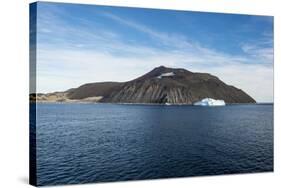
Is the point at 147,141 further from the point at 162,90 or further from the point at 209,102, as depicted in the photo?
the point at 209,102

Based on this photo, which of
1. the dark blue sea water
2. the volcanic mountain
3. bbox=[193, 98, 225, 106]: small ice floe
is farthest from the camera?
bbox=[193, 98, 225, 106]: small ice floe

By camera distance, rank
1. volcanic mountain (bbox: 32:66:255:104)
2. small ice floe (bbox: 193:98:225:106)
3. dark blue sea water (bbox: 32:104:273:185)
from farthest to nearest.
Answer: small ice floe (bbox: 193:98:225:106) < volcanic mountain (bbox: 32:66:255:104) < dark blue sea water (bbox: 32:104:273:185)

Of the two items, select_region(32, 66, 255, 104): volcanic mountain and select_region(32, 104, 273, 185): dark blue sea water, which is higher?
select_region(32, 66, 255, 104): volcanic mountain

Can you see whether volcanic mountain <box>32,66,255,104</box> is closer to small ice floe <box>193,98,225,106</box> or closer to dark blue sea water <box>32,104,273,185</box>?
small ice floe <box>193,98,225,106</box>

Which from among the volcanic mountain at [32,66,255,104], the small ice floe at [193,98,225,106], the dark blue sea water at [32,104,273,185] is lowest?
the dark blue sea water at [32,104,273,185]

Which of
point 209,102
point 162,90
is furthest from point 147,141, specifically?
point 209,102

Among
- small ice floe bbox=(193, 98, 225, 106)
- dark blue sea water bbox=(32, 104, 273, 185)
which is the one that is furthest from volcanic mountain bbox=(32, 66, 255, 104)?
Result: dark blue sea water bbox=(32, 104, 273, 185)

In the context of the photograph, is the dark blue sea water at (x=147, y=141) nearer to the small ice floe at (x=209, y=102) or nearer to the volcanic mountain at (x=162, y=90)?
the small ice floe at (x=209, y=102)

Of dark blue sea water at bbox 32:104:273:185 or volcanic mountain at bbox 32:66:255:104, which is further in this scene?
volcanic mountain at bbox 32:66:255:104
